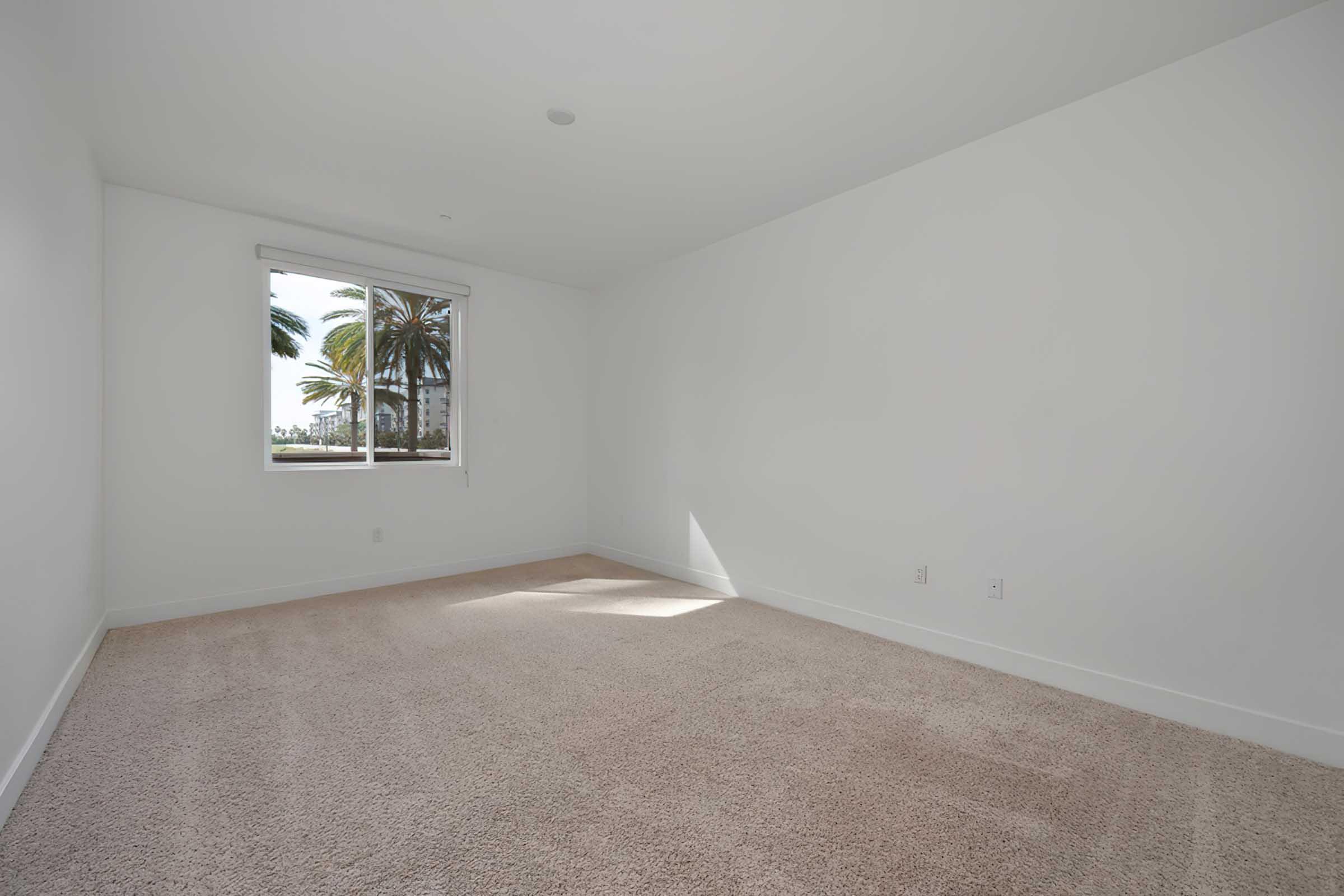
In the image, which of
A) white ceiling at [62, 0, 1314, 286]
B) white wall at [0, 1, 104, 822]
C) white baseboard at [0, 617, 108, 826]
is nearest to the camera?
white baseboard at [0, 617, 108, 826]

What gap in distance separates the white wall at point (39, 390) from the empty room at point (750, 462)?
0.03m

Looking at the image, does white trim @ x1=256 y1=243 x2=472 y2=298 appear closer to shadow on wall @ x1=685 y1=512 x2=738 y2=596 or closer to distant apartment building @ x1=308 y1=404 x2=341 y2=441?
distant apartment building @ x1=308 y1=404 x2=341 y2=441

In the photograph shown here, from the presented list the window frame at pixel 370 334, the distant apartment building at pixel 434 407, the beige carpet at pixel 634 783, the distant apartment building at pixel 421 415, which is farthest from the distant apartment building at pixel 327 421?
the beige carpet at pixel 634 783

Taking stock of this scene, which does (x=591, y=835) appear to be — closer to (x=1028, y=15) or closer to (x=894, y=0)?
(x=894, y=0)

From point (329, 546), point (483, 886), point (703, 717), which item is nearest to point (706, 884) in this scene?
point (483, 886)

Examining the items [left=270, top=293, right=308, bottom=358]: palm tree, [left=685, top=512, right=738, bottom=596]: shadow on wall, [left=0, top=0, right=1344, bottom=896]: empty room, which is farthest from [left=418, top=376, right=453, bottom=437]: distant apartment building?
[left=685, top=512, right=738, bottom=596]: shadow on wall

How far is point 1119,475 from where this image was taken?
2674 millimetres

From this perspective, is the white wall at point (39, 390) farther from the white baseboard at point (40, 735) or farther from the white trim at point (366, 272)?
the white trim at point (366, 272)

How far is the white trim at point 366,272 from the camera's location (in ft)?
13.7

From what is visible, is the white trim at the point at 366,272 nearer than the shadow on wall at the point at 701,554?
Yes

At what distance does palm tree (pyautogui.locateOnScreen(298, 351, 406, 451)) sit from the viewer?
4.42 m

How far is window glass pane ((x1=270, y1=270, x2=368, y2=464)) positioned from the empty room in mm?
33

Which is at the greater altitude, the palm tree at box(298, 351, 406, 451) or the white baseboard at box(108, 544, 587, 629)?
the palm tree at box(298, 351, 406, 451)

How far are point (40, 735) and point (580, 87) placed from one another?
131 inches
